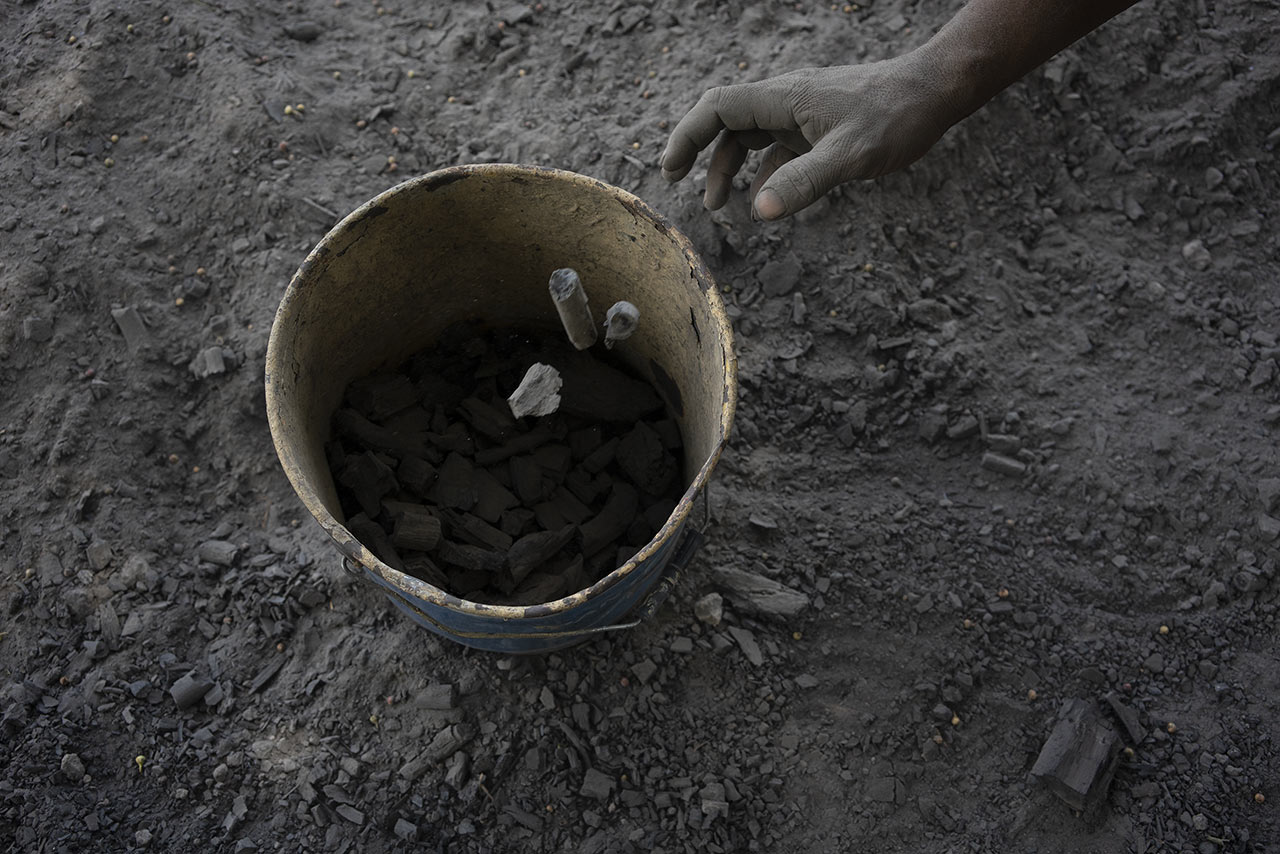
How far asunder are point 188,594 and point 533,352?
4.74 feet

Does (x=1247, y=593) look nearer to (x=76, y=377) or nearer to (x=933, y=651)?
(x=933, y=651)

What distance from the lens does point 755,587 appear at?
2.91 metres

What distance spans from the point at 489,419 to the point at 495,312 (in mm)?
455

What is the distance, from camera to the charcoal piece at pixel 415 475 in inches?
118

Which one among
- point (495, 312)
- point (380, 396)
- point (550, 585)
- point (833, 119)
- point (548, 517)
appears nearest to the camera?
point (833, 119)

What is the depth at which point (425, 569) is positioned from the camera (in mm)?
2783

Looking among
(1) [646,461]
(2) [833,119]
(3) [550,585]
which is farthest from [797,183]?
(3) [550,585]

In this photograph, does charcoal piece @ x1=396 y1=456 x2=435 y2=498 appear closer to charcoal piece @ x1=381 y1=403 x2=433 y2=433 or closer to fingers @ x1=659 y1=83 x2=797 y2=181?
charcoal piece @ x1=381 y1=403 x2=433 y2=433

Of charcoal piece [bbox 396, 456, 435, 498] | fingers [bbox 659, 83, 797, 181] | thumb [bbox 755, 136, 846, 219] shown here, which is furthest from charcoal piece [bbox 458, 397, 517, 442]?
thumb [bbox 755, 136, 846, 219]

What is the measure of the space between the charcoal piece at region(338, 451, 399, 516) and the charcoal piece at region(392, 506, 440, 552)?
0.41 ft

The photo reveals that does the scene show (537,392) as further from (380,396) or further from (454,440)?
(380,396)

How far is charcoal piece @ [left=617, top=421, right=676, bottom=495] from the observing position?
300cm

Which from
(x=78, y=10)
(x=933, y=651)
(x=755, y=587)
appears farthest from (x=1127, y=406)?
(x=78, y=10)

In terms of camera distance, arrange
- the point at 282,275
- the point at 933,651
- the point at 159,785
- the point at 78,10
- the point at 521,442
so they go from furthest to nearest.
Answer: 1. the point at 78,10
2. the point at 282,275
3. the point at 521,442
4. the point at 933,651
5. the point at 159,785
